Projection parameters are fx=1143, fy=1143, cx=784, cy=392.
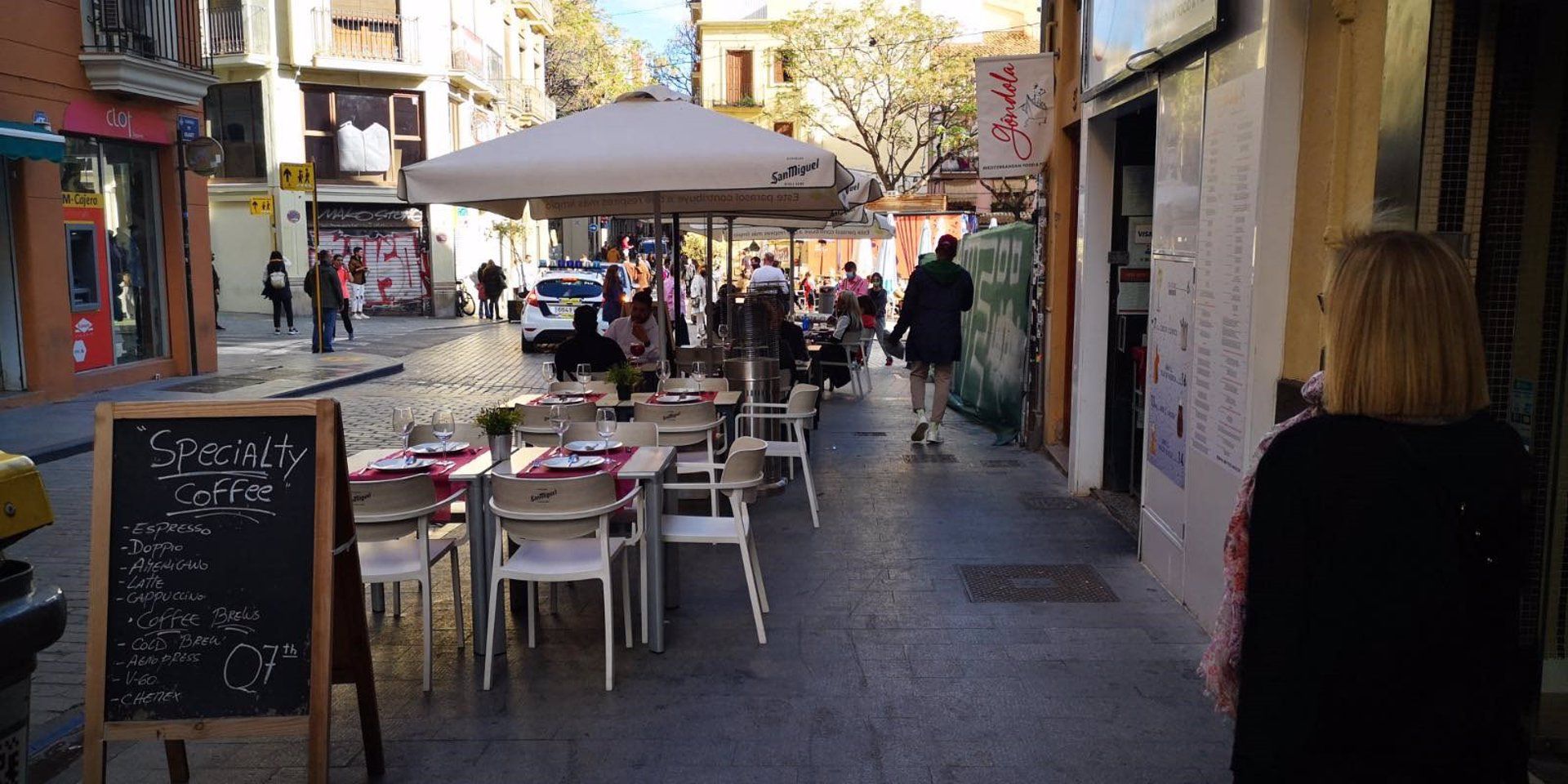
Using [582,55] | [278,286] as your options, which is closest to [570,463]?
[278,286]

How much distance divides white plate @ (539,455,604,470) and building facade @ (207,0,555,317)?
24721 mm

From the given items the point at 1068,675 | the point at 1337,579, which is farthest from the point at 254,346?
the point at 1337,579

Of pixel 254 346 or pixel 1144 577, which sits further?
pixel 254 346

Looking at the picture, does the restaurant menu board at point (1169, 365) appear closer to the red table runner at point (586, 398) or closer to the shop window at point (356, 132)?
the red table runner at point (586, 398)

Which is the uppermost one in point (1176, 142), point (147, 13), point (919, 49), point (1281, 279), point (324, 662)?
point (919, 49)

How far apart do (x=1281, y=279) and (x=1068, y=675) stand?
1878 millimetres

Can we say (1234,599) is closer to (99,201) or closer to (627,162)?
(627,162)

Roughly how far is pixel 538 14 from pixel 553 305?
28.2 m

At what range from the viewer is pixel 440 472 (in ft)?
16.8

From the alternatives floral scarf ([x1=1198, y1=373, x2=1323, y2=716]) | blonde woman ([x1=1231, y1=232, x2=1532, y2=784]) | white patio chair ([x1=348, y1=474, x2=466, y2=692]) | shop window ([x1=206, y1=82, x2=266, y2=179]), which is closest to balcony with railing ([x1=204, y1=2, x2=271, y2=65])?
shop window ([x1=206, y1=82, x2=266, y2=179])

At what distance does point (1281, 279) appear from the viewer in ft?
15.5

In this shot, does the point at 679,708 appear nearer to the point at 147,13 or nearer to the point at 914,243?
the point at 147,13

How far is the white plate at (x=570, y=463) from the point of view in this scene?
5113 millimetres

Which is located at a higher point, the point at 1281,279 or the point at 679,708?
the point at 1281,279
